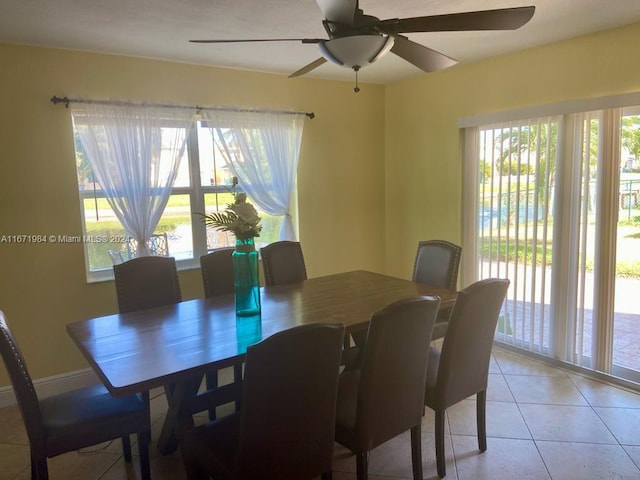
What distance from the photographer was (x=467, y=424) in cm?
284

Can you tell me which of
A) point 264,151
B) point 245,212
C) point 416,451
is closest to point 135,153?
point 264,151

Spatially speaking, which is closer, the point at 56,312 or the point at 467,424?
the point at 467,424

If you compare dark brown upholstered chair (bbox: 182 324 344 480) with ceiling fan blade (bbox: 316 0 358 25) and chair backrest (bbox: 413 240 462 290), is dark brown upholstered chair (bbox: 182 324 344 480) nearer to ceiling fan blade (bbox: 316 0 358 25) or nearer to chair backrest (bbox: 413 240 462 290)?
ceiling fan blade (bbox: 316 0 358 25)

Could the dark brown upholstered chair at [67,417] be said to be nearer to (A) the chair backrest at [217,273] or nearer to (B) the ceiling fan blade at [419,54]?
(A) the chair backrest at [217,273]

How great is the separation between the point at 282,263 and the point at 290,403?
191cm

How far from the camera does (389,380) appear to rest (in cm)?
201

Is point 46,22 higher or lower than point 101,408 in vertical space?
higher

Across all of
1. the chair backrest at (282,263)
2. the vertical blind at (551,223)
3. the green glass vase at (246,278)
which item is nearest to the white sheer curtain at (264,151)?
the chair backrest at (282,263)

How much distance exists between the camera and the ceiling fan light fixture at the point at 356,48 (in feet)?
6.06

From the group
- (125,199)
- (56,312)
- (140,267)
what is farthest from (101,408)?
(125,199)

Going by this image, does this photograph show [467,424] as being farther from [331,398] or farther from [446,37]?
[446,37]

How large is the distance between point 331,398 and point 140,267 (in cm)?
167

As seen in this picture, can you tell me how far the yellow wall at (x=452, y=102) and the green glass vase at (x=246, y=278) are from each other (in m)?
2.41

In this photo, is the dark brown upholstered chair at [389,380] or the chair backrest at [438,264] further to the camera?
the chair backrest at [438,264]
